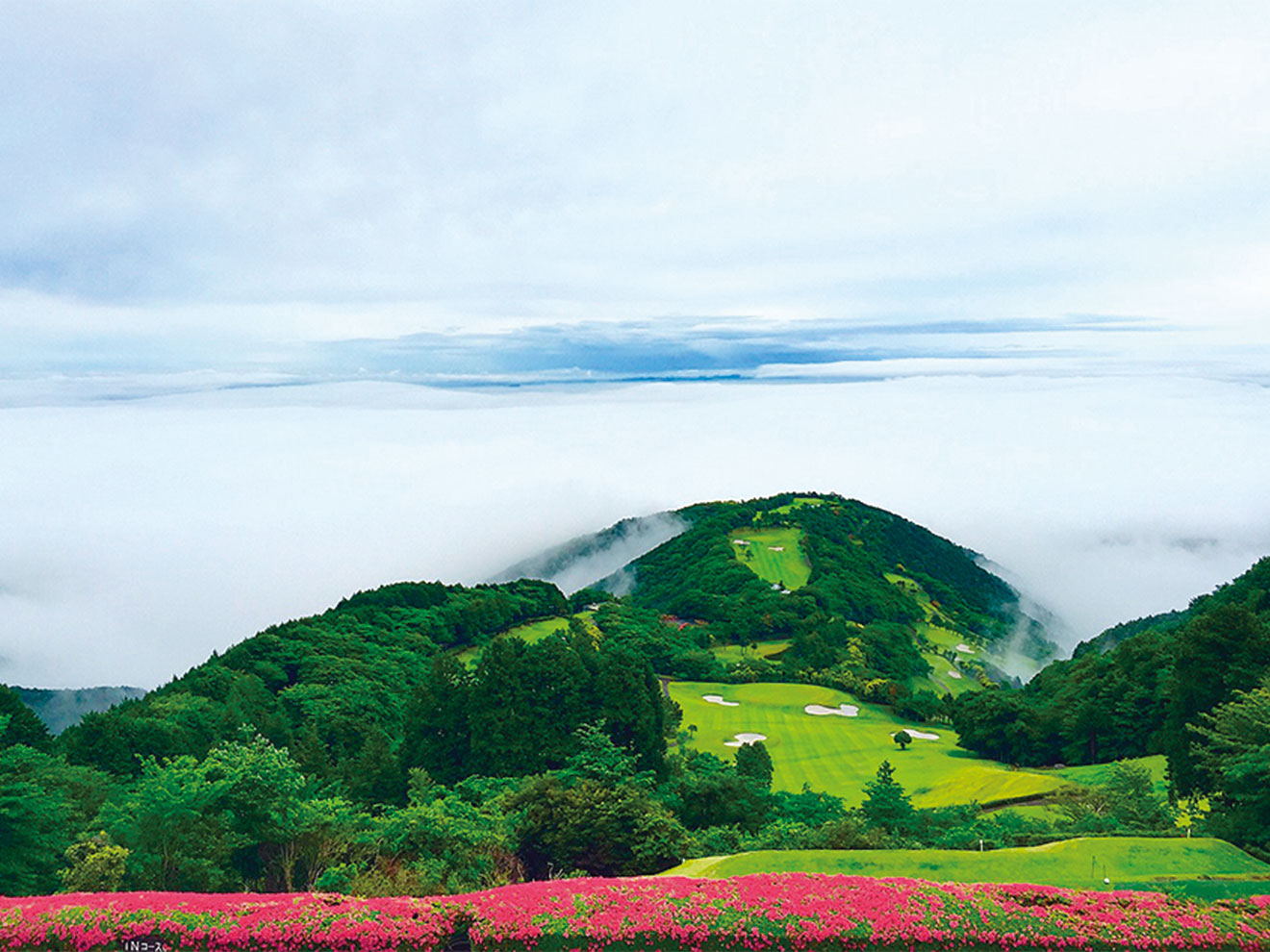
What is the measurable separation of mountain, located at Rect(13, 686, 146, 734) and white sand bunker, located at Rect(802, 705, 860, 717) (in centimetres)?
10361

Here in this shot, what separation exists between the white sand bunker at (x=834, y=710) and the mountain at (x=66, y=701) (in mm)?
103606

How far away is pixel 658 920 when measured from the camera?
13.7m

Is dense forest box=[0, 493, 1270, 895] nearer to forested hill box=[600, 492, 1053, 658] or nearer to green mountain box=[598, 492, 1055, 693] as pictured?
green mountain box=[598, 492, 1055, 693]

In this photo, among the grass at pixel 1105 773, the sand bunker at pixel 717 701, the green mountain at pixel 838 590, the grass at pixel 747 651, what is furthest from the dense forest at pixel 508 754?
the sand bunker at pixel 717 701

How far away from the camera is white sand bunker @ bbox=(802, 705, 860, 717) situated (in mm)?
68938

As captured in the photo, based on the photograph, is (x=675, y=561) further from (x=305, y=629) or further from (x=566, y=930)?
(x=566, y=930)

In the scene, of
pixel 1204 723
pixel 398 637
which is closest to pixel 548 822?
pixel 1204 723

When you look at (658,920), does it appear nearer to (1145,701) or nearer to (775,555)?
(1145,701)

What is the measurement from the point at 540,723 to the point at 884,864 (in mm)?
29498

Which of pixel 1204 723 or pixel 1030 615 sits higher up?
pixel 1204 723

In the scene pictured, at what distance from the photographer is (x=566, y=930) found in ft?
44.7

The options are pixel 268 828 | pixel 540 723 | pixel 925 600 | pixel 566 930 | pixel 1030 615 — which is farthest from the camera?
pixel 1030 615

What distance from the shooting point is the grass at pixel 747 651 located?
104250mm

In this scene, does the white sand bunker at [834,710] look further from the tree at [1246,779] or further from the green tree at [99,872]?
the green tree at [99,872]
